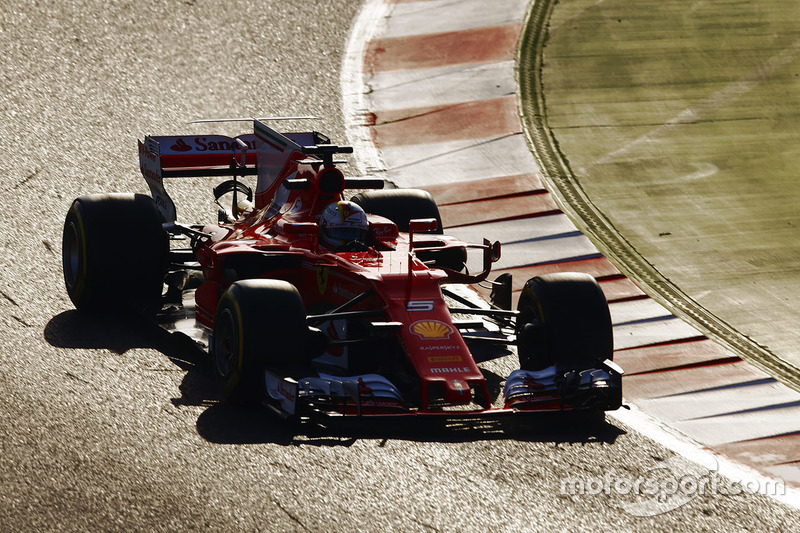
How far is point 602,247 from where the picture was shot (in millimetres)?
10805

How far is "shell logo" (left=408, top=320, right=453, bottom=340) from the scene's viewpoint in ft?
23.5

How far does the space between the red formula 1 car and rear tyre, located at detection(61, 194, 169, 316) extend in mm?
11

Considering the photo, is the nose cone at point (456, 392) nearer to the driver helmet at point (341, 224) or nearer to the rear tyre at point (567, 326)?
the rear tyre at point (567, 326)

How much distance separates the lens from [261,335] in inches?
272

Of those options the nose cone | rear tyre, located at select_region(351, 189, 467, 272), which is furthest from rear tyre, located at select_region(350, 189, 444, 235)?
the nose cone

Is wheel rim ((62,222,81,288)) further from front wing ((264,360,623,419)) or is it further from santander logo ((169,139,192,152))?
front wing ((264,360,623,419))

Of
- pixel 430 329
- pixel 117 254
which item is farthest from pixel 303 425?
pixel 117 254

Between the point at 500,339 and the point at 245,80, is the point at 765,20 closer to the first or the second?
the point at 245,80

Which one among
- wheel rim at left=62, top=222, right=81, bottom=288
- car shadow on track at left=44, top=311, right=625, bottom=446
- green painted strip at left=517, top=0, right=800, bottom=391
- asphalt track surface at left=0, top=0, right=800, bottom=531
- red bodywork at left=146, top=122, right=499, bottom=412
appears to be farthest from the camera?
green painted strip at left=517, top=0, right=800, bottom=391

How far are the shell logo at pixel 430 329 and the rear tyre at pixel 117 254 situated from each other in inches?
96.2

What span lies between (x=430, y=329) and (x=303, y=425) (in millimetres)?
1059

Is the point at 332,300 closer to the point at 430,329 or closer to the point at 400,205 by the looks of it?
the point at 430,329

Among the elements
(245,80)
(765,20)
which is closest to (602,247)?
(245,80)

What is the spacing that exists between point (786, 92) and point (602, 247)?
16.2 feet
